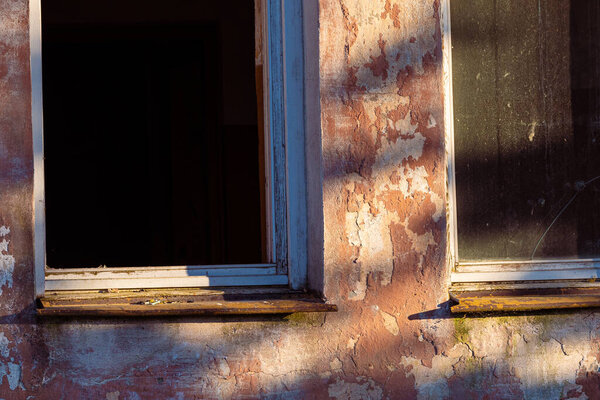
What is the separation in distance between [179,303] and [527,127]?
151cm

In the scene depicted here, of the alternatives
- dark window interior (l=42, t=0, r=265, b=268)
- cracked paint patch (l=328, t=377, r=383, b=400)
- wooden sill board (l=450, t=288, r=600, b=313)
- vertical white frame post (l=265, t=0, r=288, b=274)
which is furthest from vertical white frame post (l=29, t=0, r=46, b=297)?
dark window interior (l=42, t=0, r=265, b=268)

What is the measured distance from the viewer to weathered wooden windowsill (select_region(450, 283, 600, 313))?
2203 mm

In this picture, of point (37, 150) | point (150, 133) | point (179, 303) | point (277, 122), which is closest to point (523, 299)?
point (277, 122)

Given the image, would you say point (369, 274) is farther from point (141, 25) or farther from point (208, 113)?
point (141, 25)

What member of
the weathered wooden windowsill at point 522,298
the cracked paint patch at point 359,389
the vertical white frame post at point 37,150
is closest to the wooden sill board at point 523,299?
the weathered wooden windowsill at point 522,298

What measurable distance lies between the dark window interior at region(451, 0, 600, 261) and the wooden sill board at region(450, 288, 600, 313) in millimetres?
156

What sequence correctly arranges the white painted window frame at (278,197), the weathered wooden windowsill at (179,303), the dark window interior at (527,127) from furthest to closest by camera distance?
1. the dark window interior at (527,127)
2. the white painted window frame at (278,197)
3. the weathered wooden windowsill at (179,303)

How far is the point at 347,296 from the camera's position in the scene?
7.26 ft

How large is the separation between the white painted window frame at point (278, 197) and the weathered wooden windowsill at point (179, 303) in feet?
0.14

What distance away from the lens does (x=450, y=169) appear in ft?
7.91

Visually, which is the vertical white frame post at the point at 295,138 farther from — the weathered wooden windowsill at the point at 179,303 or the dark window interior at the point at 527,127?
the dark window interior at the point at 527,127

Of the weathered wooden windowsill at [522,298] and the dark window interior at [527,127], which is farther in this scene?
the dark window interior at [527,127]

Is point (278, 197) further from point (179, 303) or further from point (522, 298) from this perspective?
point (522, 298)

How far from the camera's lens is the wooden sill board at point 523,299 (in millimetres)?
2203
